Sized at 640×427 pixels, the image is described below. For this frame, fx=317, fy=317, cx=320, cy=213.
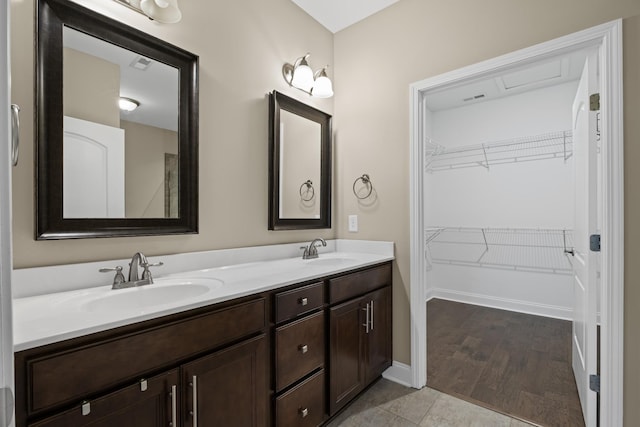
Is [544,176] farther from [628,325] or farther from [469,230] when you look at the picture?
[628,325]

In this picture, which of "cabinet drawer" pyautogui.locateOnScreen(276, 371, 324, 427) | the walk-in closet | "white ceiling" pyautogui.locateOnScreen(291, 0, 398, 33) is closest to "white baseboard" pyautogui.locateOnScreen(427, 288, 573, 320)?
the walk-in closet

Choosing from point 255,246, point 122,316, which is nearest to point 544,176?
point 255,246

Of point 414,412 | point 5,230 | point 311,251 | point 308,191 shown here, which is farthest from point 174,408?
point 308,191

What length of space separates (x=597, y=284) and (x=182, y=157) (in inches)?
85.5

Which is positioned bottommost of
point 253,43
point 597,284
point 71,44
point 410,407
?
point 410,407

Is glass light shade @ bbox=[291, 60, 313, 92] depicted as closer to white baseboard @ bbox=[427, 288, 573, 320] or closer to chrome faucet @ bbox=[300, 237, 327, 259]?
chrome faucet @ bbox=[300, 237, 327, 259]

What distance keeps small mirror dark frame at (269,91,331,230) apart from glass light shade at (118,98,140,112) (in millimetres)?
787

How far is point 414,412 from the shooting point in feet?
6.06

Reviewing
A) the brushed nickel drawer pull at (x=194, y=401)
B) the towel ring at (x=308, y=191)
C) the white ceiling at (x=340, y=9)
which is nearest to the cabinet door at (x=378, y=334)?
the towel ring at (x=308, y=191)

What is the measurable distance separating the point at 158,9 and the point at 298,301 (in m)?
1.49

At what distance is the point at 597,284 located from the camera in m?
1.57

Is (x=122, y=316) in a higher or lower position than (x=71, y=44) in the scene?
lower

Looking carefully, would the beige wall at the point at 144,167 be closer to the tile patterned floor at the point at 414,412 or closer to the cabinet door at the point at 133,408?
the cabinet door at the point at 133,408

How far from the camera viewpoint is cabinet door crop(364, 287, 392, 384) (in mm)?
1984
